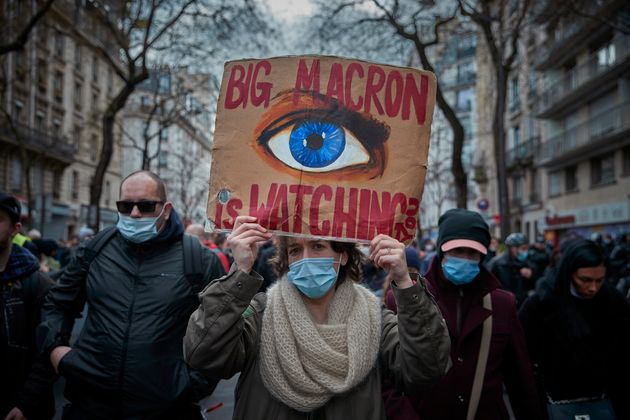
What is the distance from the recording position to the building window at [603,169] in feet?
87.7

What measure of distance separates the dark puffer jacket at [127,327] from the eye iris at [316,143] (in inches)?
37.0

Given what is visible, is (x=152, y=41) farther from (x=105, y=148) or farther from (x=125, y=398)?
(x=125, y=398)

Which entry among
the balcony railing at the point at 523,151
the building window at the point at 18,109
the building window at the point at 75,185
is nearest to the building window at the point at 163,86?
the building window at the point at 18,109

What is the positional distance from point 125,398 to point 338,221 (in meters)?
1.35

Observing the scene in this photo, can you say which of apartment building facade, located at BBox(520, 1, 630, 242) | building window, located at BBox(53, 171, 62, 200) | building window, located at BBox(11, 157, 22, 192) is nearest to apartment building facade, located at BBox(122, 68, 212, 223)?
building window, located at BBox(53, 171, 62, 200)

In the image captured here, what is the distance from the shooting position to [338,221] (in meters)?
2.46

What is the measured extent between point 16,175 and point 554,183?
29.4 m

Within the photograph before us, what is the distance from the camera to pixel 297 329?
234cm

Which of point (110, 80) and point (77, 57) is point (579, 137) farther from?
point (110, 80)

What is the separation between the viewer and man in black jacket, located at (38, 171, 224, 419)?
2875 millimetres

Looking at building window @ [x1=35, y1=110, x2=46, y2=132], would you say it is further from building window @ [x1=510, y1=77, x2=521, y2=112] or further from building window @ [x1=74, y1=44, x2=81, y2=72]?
building window @ [x1=510, y1=77, x2=521, y2=112]

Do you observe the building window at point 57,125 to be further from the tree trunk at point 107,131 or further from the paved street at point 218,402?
the paved street at point 218,402

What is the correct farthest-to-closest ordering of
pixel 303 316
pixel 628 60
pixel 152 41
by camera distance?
pixel 628 60
pixel 152 41
pixel 303 316

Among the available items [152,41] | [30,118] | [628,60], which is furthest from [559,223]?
[30,118]
